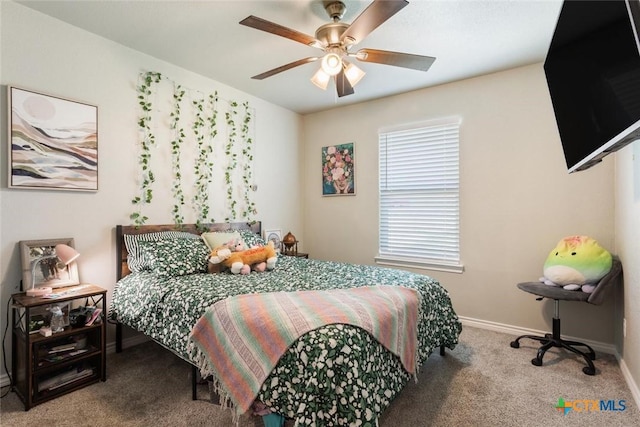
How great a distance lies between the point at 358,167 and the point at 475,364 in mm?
2527

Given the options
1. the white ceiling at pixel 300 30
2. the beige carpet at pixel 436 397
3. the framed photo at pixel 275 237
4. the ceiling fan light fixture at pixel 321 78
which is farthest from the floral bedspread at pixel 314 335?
the white ceiling at pixel 300 30

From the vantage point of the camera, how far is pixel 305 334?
56.6 inches

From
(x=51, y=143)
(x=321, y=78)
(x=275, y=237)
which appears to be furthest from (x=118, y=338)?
(x=321, y=78)

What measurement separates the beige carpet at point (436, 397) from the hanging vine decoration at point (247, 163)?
180cm

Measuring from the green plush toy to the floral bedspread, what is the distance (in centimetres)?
94

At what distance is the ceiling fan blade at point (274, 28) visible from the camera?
1.78 metres

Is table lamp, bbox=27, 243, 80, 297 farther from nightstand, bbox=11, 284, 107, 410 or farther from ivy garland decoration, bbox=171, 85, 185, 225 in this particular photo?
ivy garland decoration, bbox=171, 85, 185, 225

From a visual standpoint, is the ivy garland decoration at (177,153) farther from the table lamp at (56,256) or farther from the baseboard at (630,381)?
the baseboard at (630,381)

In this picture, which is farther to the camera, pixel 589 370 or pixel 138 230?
pixel 138 230

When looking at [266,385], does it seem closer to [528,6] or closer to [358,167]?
[528,6]

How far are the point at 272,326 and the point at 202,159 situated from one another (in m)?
2.34

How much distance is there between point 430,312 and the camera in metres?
2.21

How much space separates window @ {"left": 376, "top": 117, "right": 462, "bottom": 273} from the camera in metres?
3.46

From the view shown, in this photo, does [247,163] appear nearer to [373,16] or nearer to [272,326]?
[373,16]
